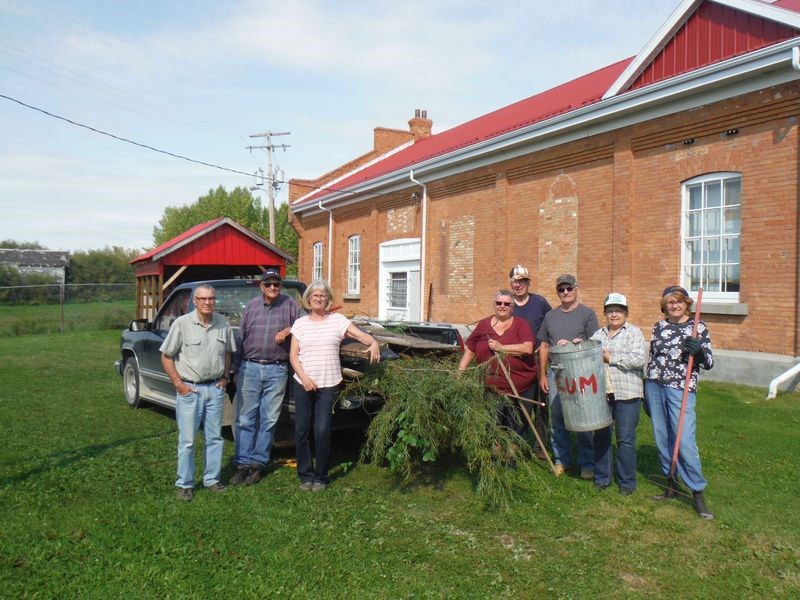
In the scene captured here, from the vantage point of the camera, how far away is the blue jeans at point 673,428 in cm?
464

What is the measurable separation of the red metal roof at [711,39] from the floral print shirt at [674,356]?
6.12m

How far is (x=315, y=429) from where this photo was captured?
5184 mm

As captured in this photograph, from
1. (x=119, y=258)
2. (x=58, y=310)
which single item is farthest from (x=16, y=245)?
(x=58, y=310)

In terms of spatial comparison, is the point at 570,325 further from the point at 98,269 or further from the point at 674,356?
the point at 98,269

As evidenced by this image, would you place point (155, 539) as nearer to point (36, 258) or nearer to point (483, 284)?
point (483, 284)

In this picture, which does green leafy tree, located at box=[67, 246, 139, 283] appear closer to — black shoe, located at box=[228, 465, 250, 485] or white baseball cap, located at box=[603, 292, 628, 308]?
black shoe, located at box=[228, 465, 250, 485]

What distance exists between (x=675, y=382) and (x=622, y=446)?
2.22ft

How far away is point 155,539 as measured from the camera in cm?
403

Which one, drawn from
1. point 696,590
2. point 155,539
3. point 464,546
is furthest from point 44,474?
point 696,590

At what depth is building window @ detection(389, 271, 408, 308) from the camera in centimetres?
1792

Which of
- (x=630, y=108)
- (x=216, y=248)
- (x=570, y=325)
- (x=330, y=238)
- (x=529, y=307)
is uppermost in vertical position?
(x=630, y=108)

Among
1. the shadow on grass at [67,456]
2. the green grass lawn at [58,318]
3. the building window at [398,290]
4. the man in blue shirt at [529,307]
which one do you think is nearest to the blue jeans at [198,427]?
the shadow on grass at [67,456]

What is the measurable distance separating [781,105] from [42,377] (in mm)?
12379

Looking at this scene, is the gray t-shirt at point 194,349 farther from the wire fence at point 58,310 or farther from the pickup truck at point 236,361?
the wire fence at point 58,310
